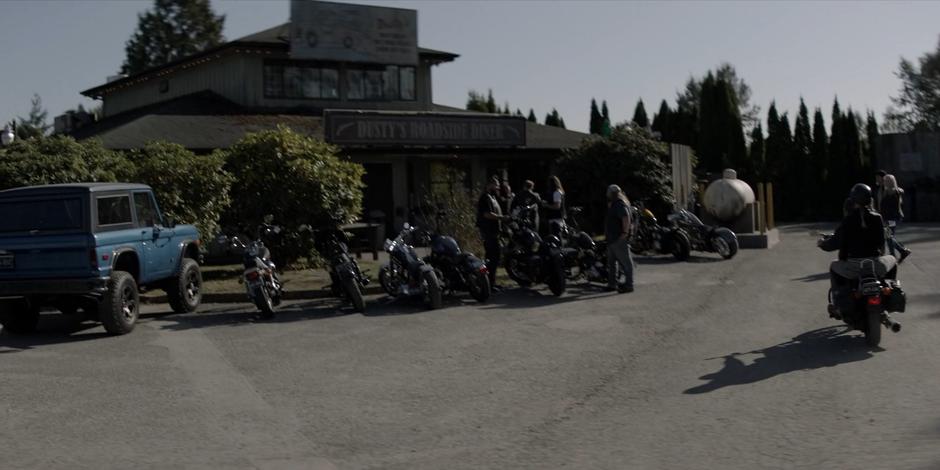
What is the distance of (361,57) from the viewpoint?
103 feet

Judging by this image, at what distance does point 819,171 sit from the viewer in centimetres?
4475

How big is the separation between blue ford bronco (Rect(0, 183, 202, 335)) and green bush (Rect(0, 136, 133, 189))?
166 inches

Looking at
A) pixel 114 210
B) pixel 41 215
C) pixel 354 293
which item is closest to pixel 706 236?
pixel 354 293

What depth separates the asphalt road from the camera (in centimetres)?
696

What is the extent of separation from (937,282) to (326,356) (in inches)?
423

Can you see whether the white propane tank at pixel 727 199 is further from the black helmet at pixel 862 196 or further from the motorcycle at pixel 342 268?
the black helmet at pixel 862 196

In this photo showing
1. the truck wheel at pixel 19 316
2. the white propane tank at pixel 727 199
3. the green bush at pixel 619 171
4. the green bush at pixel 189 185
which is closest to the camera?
the truck wheel at pixel 19 316

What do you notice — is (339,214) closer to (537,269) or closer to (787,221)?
(537,269)

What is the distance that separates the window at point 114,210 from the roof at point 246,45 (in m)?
16.9

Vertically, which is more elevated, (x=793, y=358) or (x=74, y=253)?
(x=74, y=253)

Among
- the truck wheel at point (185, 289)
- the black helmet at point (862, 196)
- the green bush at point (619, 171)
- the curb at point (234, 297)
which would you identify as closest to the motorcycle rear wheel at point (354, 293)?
the curb at point (234, 297)

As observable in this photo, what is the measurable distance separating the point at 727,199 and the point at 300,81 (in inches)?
522

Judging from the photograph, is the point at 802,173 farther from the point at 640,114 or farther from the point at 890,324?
the point at 890,324

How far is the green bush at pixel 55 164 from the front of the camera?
1717 cm
